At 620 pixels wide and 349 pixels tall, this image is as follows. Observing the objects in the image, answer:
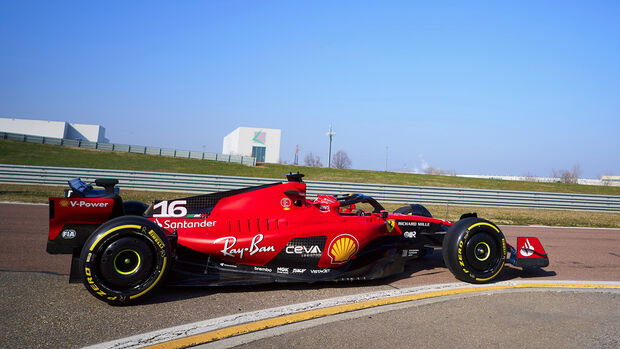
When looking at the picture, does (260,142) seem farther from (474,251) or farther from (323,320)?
(323,320)

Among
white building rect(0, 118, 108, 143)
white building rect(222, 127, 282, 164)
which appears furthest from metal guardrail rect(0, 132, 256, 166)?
white building rect(0, 118, 108, 143)

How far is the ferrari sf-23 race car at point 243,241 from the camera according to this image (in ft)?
13.5

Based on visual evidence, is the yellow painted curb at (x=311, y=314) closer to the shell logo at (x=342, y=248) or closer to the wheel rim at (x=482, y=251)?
the wheel rim at (x=482, y=251)

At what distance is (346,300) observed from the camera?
4453 mm

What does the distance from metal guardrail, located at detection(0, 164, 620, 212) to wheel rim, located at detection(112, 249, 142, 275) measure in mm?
15800

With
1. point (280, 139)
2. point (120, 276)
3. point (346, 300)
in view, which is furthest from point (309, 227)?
point (280, 139)

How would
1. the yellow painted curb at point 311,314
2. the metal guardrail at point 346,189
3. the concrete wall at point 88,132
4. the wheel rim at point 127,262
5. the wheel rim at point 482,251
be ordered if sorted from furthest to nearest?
the concrete wall at point 88,132
the metal guardrail at point 346,189
the wheel rim at point 482,251
the wheel rim at point 127,262
the yellow painted curb at point 311,314

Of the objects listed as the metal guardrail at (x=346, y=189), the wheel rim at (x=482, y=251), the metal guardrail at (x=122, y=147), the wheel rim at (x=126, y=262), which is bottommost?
the wheel rim at (x=126, y=262)

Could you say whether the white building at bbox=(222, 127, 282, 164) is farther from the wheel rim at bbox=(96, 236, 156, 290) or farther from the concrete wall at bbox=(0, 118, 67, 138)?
the wheel rim at bbox=(96, 236, 156, 290)

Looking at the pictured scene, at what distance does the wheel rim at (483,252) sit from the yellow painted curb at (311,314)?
Answer: 29cm

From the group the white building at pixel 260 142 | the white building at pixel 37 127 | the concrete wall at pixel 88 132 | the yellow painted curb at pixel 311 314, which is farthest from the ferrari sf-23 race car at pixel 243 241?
the concrete wall at pixel 88 132

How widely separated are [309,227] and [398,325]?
1.72 metres

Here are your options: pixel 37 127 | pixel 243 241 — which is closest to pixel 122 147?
pixel 37 127

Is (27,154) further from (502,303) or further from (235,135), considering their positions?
(235,135)
